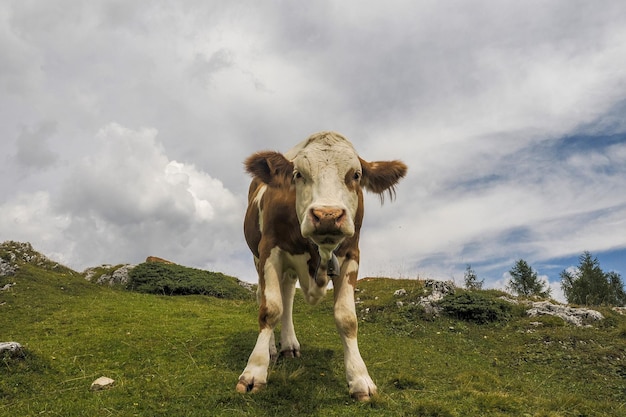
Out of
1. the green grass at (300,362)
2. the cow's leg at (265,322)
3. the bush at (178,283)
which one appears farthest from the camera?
the bush at (178,283)

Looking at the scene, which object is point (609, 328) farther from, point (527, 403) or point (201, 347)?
point (201, 347)

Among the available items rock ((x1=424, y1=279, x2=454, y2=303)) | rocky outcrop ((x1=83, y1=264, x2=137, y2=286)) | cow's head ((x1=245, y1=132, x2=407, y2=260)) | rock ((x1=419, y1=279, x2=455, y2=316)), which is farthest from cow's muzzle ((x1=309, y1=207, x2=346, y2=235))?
rocky outcrop ((x1=83, y1=264, x2=137, y2=286))

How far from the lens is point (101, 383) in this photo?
6695 mm

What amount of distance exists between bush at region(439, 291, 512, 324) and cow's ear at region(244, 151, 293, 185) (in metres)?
9.36

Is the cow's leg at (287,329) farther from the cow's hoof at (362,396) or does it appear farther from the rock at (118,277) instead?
the rock at (118,277)

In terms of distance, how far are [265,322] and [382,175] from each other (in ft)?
9.59

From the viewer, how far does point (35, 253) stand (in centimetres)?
2109

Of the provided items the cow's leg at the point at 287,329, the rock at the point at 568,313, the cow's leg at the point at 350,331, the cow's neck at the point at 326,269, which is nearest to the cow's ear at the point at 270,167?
the cow's neck at the point at 326,269

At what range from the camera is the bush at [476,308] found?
45.6 feet

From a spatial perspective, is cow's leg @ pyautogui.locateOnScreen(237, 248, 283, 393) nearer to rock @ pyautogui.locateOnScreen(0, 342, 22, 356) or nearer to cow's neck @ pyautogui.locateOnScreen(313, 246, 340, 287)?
cow's neck @ pyautogui.locateOnScreen(313, 246, 340, 287)

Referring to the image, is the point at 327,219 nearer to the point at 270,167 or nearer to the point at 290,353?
the point at 270,167

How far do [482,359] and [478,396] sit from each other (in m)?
4.54

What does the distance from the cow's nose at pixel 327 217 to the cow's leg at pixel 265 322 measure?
1.90 metres

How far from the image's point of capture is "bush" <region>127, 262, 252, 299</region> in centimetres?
1992
